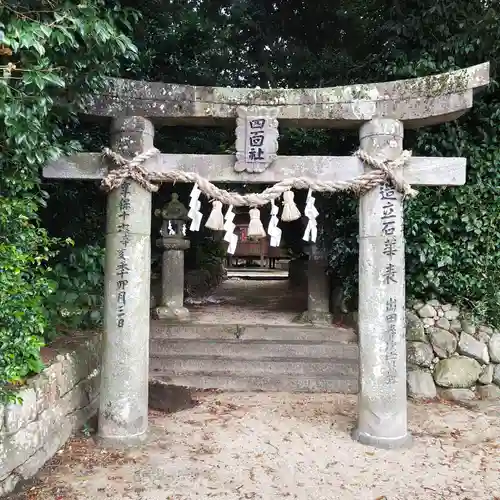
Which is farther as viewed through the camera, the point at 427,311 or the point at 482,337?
the point at 427,311

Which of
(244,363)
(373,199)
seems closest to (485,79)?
→ (373,199)

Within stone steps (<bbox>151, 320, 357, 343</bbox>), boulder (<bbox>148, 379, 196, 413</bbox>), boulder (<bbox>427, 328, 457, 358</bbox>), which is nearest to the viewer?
boulder (<bbox>148, 379, 196, 413</bbox>)

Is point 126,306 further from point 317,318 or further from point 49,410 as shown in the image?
point 317,318

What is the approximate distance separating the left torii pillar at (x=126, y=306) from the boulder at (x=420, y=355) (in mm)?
3988

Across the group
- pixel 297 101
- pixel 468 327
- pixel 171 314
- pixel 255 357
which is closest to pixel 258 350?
pixel 255 357

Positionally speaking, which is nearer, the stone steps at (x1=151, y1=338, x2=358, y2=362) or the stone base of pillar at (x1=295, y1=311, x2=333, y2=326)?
the stone steps at (x1=151, y1=338, x2=358, y2=362)

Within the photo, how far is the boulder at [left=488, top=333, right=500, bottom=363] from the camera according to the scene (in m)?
6.49

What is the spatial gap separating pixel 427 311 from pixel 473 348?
795 millimetres

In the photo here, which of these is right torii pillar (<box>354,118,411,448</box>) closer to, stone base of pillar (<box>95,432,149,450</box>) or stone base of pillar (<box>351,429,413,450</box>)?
stone base of pillar (<box>351,429,413,450</box>)

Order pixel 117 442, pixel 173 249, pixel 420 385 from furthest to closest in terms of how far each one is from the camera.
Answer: pixel 173 249
pixel 420 385
pixel 117 442

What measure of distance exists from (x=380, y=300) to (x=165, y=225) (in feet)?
18.0

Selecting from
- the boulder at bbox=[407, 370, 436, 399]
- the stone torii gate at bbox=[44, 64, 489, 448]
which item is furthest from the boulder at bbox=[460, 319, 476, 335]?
the stone torii gate at bbox=[44, 64, 489, 448]

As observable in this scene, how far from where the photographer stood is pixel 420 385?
21.0 feet

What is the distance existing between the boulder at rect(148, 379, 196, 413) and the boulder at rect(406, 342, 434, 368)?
3205 mm
